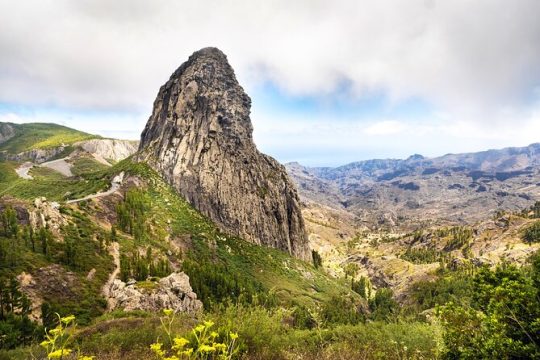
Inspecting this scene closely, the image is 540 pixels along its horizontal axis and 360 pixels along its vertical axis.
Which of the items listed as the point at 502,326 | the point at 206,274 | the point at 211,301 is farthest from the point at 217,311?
the point at 206,274

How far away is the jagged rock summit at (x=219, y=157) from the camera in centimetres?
14588

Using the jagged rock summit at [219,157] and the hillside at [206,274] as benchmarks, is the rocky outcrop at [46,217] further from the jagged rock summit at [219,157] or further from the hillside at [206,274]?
the jagged rock summit at [219,157]

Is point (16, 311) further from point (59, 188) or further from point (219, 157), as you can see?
point (59, 188)

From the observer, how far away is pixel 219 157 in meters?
153

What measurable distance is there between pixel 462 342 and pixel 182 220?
10994 cm

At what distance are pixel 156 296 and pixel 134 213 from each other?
53104mm

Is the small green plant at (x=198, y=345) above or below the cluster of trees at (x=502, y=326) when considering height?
above

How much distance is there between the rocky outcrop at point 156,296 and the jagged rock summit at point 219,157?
81668 millimetres

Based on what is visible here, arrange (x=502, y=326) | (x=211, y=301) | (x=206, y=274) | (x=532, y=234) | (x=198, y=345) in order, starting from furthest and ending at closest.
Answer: (x=532, y=234), (x=206, y=274), (x=211, y=301), (x=502, y=326), (x=198, y=345)

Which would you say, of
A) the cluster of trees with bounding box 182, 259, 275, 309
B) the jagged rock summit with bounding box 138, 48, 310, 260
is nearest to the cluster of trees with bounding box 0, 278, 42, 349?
the cluster of trees with bounding box 182, 259, 275, 309

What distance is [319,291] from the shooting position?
436 feet

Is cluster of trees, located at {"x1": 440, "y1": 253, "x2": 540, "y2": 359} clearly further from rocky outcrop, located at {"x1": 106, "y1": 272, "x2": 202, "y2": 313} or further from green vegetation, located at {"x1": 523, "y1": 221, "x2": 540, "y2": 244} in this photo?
green vegetation, located at {"x1": 523, "y1": 221, "x2": 540, "y2": 244}

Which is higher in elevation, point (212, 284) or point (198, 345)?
point (198, 345)

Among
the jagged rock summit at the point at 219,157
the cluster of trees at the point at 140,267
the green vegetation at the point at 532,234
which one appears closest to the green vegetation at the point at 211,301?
the cluster of trees at the point at 140,267
